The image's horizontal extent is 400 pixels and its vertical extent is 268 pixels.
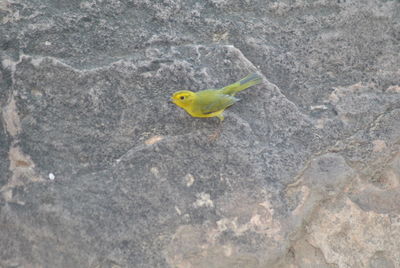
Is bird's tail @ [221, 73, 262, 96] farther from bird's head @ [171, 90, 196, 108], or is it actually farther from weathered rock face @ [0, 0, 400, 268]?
bird's head @ [171, 90, 196, 108]

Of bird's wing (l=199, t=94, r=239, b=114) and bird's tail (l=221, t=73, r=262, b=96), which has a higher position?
bird's tail (l=221, t=73, r=262, b=96)

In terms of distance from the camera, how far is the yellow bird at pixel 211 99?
9.41 ft

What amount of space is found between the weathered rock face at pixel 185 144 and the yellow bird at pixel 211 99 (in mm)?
77

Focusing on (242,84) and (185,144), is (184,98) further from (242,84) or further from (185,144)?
(242,84)

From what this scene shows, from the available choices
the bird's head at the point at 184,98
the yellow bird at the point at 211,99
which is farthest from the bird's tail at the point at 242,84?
the bird's head at the point at 184,98

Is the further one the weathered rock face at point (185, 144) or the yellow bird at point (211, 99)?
the yellow bird at point (211, 99)

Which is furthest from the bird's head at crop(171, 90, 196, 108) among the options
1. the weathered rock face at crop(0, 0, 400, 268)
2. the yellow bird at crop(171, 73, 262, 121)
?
the weathered rock face at crop(0, 0, 400, 268)

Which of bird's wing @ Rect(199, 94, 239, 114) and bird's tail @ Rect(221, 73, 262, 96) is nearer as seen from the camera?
bird's wing @ Rect(199, 94, 239, 114)

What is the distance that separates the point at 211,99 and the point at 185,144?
325mm

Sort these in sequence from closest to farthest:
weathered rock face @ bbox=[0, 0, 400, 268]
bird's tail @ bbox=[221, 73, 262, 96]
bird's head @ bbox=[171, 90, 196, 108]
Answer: weathered rock face @ bbox=[0, 0, 400, 268], bird's head @ bbox=[171, 90, 196, 108], bird's tail @ bbox=[221, 73, 262, 96]

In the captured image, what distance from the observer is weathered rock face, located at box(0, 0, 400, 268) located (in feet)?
8.82

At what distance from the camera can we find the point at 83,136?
2846 millimetres

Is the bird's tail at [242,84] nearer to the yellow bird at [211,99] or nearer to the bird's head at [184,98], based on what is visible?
the yellow bird at [211,99]

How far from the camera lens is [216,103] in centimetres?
292
